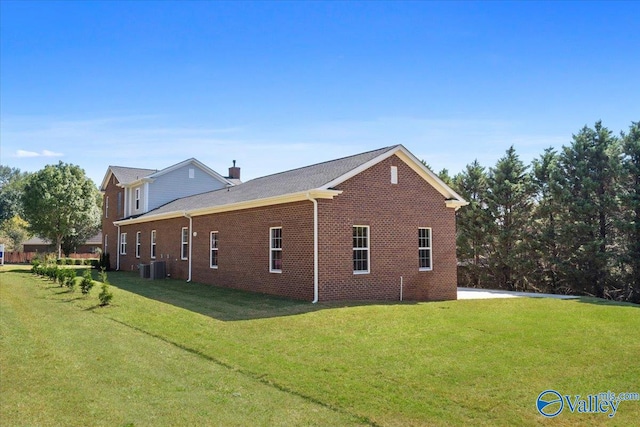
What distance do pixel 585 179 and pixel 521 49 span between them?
14.8m

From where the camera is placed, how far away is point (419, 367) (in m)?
7.84

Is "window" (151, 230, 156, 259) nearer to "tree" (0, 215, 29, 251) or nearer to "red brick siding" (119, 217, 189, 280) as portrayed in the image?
"red brick siding" (119, 217, 189, 280)

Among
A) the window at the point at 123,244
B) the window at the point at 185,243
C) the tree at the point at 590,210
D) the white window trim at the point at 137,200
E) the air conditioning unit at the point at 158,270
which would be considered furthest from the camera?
the window at the point at 123,244

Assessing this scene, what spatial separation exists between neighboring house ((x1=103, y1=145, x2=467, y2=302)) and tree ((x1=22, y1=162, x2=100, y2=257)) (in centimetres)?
3177

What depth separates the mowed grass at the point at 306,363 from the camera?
590 cm

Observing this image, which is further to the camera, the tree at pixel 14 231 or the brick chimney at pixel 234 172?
the tree at pixel 14 231

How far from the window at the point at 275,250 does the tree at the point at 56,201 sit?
35.6 m

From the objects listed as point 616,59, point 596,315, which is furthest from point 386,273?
point 616,59

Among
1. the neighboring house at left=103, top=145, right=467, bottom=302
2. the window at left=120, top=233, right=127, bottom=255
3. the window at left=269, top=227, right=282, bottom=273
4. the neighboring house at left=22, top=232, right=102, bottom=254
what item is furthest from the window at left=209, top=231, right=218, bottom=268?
the neighboring house at left=22, top=232, right=102, bottom=254

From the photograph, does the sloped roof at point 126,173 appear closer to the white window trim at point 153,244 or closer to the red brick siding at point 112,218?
the red brick siding at point 112,218

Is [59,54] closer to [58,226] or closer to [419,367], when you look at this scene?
[419,367]

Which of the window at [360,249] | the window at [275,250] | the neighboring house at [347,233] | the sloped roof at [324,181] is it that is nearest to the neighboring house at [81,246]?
the sloped roof at [324,181]

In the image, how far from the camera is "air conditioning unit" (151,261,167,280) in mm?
24344

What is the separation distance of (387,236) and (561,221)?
616 inches
